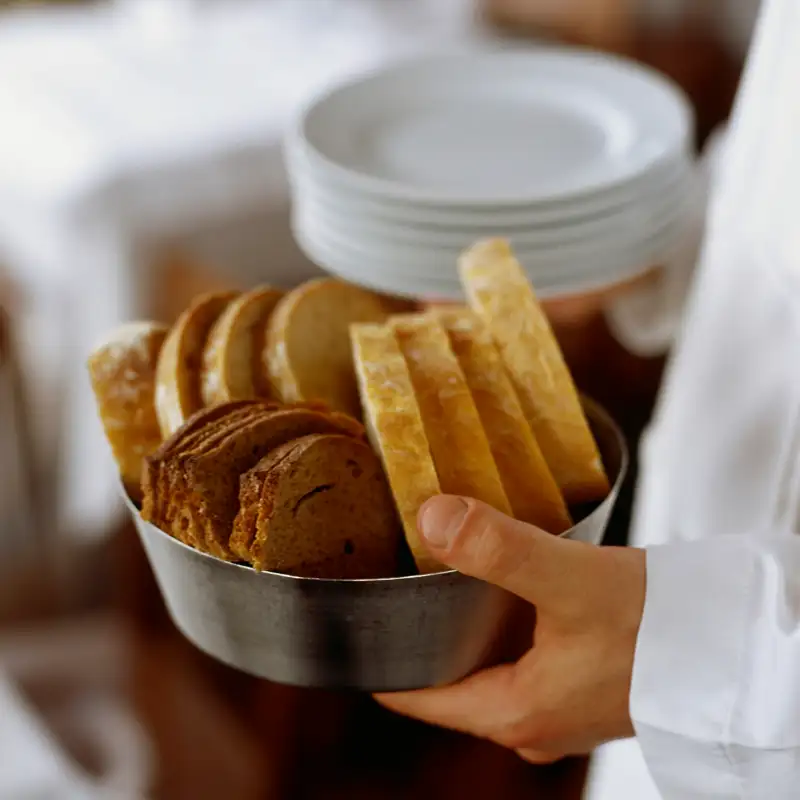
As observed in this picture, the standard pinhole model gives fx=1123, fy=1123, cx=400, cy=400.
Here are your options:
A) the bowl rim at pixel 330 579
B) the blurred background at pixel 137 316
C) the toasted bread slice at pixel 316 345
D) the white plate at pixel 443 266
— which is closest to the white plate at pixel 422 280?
the white plate at pixel 443 266

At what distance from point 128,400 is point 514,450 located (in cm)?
18

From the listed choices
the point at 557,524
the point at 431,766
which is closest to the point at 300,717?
the point at 431,766

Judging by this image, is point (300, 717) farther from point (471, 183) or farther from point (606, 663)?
point (606, 663)

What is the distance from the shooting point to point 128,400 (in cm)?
52

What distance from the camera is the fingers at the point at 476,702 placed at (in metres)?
0.52

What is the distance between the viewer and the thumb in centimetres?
43

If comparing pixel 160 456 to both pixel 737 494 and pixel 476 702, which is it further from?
pixel 737 494

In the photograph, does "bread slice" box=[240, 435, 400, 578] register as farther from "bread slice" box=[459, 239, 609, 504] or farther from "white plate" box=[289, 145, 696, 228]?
"white plate" box=[289, 145, 696, 228]

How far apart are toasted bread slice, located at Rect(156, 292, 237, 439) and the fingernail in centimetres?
13

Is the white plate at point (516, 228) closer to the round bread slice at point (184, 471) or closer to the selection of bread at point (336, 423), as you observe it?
the selection of bread at point (336, 423)

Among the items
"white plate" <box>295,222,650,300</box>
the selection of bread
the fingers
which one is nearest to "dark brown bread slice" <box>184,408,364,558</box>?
the selection of bread

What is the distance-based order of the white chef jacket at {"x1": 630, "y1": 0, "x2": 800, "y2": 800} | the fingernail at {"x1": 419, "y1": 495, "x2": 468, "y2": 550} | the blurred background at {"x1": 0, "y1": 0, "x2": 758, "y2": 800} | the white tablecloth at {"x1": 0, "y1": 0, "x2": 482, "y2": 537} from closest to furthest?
the fingernail at {"x1": 419, "y1": 495, "x2": 468, "y2": 550}, the white chef jacket at {"x1": 630, "y1": 0, "x2": 800, "y2": 800}, the blurred background at {"x1": 0, "y1": 0, "x2": 758, "y2": 800}, the white tablecloth at {"x1": 0, "y1": 0, "x2": 482, "y2": 537}

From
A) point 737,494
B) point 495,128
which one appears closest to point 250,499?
point 737,494

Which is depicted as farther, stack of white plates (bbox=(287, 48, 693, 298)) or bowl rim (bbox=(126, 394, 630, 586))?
stack of white plates (bbox=(287, 48, 693, 298))
